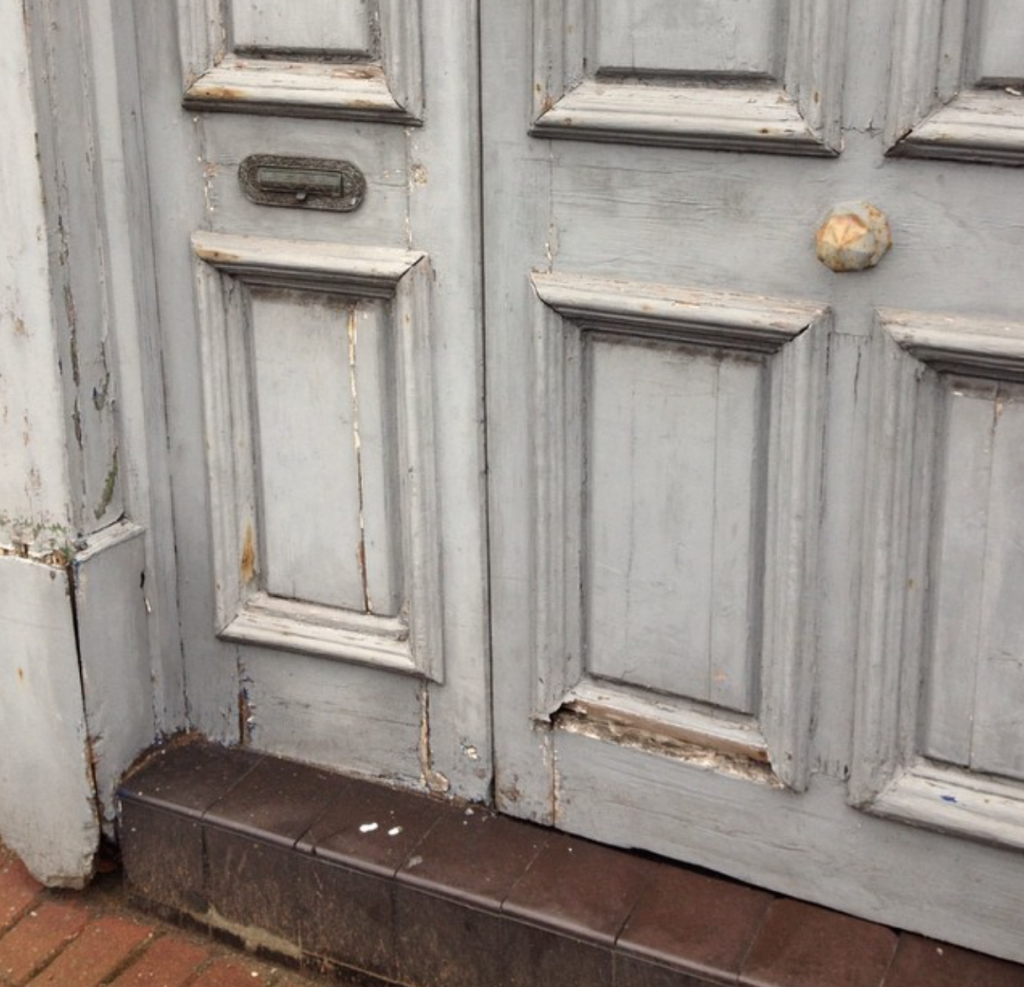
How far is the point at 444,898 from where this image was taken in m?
2.43

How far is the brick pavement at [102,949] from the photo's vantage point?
2604 mm

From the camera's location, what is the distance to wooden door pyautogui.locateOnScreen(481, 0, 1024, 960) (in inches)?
78.2

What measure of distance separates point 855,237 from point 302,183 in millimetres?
865

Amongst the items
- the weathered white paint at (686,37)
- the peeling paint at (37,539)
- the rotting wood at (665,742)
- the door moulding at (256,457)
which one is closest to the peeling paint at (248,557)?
the door moulding at (256,457)

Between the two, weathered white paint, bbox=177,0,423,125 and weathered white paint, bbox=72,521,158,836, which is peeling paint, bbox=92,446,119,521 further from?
weathered white paint, bbox=177,0,423,125

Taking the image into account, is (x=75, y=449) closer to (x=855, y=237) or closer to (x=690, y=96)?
(x=690, y=96)

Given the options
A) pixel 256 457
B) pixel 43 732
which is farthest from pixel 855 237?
pixel 43 732

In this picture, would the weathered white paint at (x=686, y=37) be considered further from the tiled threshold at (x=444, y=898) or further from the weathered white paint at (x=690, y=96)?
the tiled threshold at (x=444, y=898)

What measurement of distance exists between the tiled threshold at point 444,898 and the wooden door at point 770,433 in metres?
0.07

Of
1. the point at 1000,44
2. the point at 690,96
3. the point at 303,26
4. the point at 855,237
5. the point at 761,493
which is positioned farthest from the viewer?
the point at 303,26

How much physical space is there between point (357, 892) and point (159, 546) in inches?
26.8

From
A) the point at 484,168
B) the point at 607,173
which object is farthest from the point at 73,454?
the point at 607,173

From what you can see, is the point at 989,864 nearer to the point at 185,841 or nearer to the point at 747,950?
the point at 747,950

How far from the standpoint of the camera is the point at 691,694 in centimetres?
237
